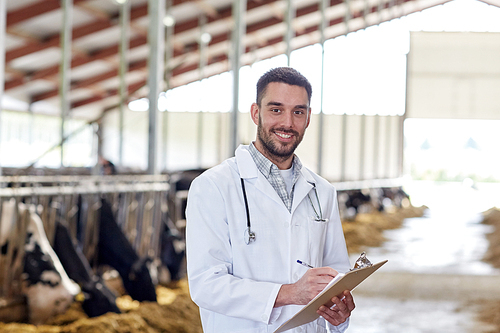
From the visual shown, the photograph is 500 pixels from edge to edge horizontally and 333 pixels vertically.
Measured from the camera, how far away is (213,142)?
17469 mm

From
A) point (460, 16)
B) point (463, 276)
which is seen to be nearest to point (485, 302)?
point (463, 276)

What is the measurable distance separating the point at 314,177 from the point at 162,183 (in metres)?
3.79

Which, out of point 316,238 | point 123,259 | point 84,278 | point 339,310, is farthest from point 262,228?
point 123,259

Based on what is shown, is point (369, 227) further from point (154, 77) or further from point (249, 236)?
point (249, 236)

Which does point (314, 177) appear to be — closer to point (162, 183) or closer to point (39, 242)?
point (39, 242)

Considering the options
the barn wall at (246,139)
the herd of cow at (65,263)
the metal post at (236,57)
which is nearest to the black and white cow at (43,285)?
the herd of cow at (65,263)

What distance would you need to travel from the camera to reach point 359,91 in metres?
14.4

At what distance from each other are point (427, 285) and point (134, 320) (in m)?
2.98

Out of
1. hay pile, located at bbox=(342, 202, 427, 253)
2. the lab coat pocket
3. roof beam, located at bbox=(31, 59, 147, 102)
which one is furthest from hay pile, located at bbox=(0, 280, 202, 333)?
roof beam, located at bbox=(31, 59, 147, 102)

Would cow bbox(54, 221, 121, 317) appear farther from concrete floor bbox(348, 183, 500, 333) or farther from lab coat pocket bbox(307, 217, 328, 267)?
lab coat pocket bbox(307, 217, 328, 267)

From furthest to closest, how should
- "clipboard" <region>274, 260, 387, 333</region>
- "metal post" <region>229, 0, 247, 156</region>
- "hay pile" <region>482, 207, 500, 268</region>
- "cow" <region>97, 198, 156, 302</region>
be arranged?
"metal post" <region>229, 0, 247, 156</region> → "hay pile" <region>482, 207, 500, 268</region> → "cow" <region>97, 198, 156, 302</region> → "clipboard" <region>274, 260, 387, 333</region>

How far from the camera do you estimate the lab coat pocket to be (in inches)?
62.9

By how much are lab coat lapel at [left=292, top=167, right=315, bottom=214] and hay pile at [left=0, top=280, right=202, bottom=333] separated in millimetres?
1890

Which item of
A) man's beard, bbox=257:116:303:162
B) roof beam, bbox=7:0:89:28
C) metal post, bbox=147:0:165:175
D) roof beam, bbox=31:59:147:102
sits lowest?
man's beard, bbox=257:116:303:162
